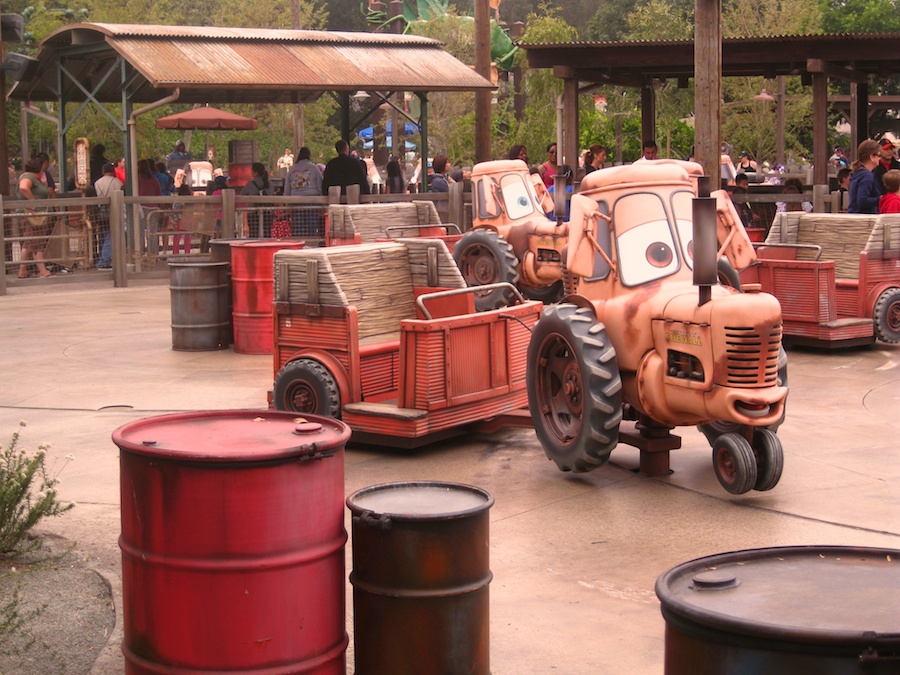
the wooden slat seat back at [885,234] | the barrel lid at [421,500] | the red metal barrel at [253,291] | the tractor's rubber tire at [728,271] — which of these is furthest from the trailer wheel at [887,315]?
the barrel lid at [421,500]

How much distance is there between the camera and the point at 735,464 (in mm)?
7160

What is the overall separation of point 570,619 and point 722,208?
400 centimetres

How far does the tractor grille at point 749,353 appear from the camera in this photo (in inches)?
268

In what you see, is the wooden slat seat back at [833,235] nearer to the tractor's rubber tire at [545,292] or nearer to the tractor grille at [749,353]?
the tractor's rubber tire at [545,292]

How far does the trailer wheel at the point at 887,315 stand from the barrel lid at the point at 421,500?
9.01 metres

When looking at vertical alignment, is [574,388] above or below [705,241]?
below

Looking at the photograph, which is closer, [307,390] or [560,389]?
[560,389]

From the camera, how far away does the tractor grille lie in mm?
6809

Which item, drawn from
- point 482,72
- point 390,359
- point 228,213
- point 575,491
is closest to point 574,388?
point 575,491

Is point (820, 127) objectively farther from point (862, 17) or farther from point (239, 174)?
point (862, 17)

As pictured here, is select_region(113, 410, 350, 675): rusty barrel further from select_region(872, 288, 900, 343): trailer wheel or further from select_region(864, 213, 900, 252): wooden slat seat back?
select_region(864, 213, 900, 252): wooden slat seat back

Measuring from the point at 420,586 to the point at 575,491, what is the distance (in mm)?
3488

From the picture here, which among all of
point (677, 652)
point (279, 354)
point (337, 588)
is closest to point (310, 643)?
point (337, 588)

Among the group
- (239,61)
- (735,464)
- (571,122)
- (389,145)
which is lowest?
(735,464)
